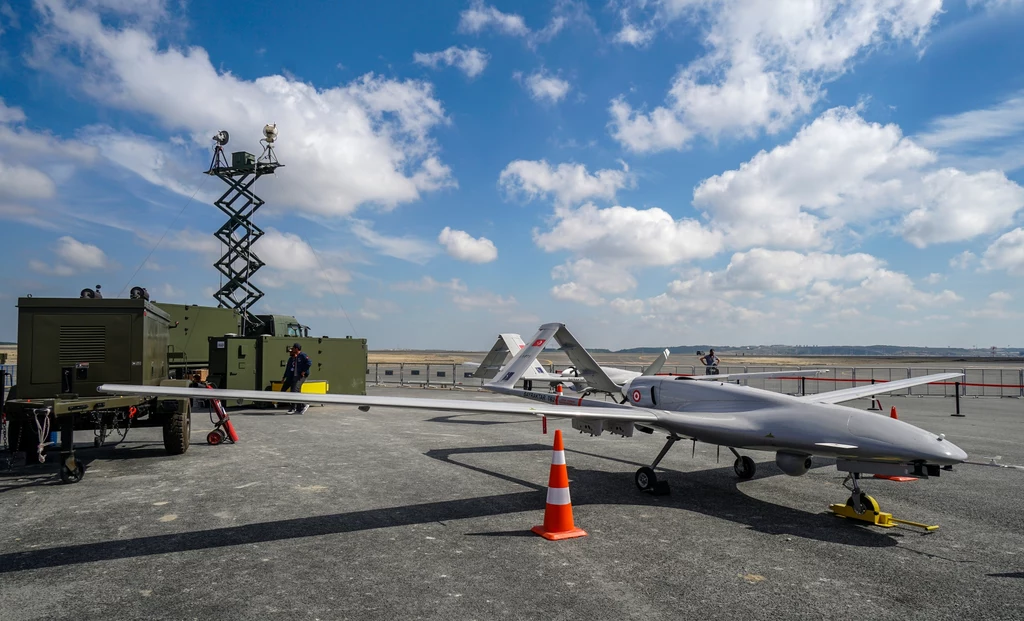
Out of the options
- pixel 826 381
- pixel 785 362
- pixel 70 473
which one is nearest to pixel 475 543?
pixel 70 473

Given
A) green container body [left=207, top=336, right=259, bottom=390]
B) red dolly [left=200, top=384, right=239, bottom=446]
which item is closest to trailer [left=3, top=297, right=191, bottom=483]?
red dolly [left=200, top=384, right=239, bottom=446]

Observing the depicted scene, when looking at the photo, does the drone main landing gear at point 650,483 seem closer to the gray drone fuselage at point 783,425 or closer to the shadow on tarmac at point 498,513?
the shadow on tarmac at point 498,513

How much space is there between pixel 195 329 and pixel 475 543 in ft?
54.0

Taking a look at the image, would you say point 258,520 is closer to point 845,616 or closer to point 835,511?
point 845,616

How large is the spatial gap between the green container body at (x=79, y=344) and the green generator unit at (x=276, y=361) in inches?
313

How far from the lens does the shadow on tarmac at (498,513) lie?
5105 mm

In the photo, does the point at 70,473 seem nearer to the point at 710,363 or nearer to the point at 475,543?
the point at 475,543

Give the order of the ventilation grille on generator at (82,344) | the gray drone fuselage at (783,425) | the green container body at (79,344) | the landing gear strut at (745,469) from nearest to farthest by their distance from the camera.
→ the gray drone fuselage at (783,425) < the green container body at (79,344) < the ventilation grille on generator at (82,344) < the landing gear strut at (745,469)

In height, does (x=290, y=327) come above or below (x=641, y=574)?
above

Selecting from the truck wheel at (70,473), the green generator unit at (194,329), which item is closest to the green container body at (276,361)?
the green generator unit at (194,329)

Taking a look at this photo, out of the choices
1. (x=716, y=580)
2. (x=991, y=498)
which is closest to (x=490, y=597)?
(x=716, y=580)

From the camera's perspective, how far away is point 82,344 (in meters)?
8.23

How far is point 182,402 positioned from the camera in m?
9.48

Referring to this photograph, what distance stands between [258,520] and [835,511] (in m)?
6.55
